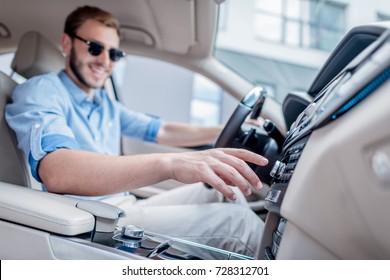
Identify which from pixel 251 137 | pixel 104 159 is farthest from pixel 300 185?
pixel 251 137

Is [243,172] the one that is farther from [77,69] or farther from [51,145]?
[77,69]

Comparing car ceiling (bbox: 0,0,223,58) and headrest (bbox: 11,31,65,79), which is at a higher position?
car ceiling (bbox: 0,0,223,58)

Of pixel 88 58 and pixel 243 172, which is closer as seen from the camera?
pixel 243 172

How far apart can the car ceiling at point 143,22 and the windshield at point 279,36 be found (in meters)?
0.10

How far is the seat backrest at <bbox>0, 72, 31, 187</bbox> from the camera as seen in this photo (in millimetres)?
954

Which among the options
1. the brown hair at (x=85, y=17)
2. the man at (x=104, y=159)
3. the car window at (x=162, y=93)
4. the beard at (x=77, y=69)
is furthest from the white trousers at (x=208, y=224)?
the car window at (x=162, y=93)

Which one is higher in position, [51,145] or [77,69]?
[77,69]

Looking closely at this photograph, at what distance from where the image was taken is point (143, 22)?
1647mm

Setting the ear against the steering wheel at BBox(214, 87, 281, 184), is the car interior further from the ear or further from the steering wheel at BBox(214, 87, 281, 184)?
the ear

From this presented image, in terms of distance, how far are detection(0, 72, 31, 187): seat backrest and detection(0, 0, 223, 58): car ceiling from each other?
70cm

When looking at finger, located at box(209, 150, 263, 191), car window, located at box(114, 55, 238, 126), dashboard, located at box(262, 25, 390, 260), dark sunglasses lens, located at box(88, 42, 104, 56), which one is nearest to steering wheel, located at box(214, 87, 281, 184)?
finger, located at box(209, 150, 263, 191)

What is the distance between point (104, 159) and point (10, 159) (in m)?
0.38

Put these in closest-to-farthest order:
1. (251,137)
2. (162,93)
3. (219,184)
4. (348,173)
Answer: (348,173) → (219,184) → (251,137) → (162,93)

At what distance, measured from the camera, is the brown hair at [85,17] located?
55.3 inches
